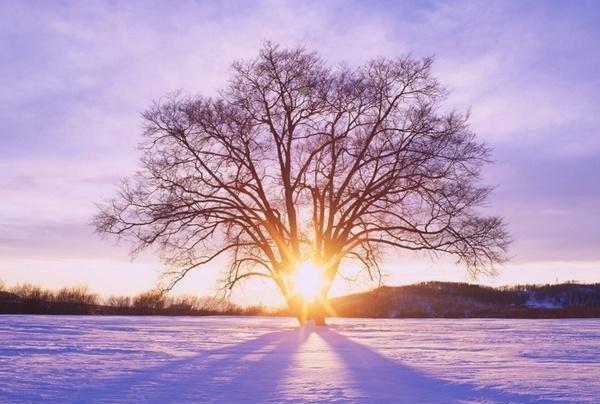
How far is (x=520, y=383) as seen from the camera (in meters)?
7.57

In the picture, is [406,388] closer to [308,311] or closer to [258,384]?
[258,384]

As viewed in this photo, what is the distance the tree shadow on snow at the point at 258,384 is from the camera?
6488 mm

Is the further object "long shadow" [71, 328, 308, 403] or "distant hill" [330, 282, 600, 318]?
"distant hill" [330, 282, 600, 318]

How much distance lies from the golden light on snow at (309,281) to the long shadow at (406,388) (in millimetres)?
12262

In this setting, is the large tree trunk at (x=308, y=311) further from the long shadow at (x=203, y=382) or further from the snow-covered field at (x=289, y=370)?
the long shadow at (x=203, y=382)

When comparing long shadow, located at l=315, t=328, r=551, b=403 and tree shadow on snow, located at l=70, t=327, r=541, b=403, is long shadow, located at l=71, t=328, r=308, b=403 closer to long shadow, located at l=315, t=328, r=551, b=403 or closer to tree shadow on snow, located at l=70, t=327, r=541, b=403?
tree shadow on snow, located at l=70, t=327, r=541, b=403

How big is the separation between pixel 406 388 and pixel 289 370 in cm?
188

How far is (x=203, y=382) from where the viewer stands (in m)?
7.46

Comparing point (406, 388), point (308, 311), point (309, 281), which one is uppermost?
point (309, 281)

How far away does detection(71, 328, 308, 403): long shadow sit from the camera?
6.48 m

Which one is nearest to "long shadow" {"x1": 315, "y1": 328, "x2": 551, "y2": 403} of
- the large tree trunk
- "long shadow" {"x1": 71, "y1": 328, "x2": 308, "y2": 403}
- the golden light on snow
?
"long shadow" {"x1": 71, "y1": 328, "x2": 308, "y2": 403}

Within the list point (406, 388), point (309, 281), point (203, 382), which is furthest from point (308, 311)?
point (406, 388)

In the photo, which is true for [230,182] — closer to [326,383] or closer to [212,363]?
[212,363]

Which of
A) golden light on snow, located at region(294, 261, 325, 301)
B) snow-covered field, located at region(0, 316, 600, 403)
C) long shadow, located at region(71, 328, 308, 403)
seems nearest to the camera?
long shadow, located at region(71, 328, 308, 403)
